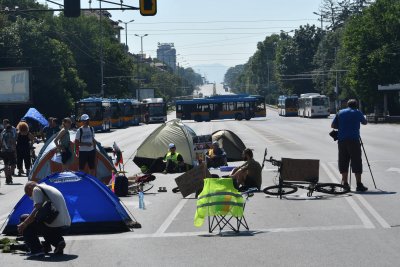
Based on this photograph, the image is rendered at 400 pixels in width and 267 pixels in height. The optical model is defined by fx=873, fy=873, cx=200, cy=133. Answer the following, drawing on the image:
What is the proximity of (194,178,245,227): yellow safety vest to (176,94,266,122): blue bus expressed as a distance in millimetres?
82431

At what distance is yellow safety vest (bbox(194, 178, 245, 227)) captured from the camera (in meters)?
13.3

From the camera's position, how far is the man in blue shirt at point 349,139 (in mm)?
18750

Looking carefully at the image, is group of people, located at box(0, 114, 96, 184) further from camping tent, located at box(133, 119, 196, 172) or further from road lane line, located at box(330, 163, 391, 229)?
road lane line, located at box(330, 163, 391, 229)

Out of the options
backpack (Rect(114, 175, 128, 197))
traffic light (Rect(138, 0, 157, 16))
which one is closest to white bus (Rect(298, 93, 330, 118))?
traffic light (Rect(138, 0, 157, 16))

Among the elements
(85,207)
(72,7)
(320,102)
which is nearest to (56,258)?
(85,207)

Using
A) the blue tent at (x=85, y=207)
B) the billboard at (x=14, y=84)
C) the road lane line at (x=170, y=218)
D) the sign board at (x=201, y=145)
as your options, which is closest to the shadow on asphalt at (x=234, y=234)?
the road lane line at (x=170, y=218)

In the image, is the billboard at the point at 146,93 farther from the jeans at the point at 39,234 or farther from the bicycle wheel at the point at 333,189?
the jeans at the point at 39,234

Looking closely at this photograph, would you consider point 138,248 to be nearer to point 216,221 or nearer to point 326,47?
point 216,221

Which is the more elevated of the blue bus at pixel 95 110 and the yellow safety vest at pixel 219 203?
the yellow safety vest at pixel 219 203

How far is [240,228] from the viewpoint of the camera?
1392cm

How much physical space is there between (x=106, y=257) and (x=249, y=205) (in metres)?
5.94

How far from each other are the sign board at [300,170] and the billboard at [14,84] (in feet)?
155

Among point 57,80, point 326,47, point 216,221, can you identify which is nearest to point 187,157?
point 216,221

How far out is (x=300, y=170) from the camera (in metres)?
19.4
